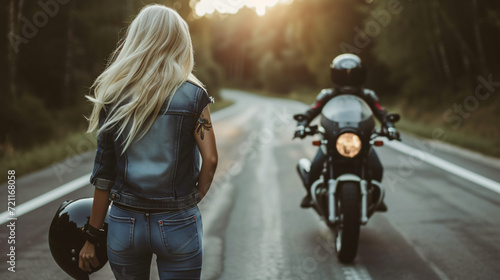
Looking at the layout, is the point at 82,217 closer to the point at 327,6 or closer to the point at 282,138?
the point at 282,138

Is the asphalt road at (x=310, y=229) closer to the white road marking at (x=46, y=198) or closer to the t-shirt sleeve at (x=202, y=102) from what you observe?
the white road marking at (x=46, y=198)

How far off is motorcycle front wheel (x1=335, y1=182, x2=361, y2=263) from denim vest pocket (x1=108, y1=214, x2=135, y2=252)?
8.94 feet

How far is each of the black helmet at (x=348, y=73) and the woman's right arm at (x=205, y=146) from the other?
3.19 m

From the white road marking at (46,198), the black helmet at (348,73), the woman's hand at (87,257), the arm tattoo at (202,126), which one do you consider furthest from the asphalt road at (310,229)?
the arm tattoo at (202,126)

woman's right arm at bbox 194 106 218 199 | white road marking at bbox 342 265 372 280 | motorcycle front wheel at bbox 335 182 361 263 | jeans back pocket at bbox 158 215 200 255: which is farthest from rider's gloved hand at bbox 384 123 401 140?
jeans back pocket at bbox 158 215 200 255

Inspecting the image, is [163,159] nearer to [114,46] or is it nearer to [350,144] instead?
[350,144]

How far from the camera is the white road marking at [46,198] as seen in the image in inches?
260

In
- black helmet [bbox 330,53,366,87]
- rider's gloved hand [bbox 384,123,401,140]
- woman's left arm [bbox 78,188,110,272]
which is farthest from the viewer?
black helmet [bbox 330,53,366,87]

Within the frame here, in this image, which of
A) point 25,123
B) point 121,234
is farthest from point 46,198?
point 25,123

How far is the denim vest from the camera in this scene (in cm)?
225

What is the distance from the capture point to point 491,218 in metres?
6.39

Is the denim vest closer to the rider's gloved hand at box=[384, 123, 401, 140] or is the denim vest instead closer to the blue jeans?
the blue jeans

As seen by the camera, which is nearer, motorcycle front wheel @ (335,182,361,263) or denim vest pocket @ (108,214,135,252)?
denim vest pocket @ (108,214,135,252)

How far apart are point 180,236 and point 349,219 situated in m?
2.64
